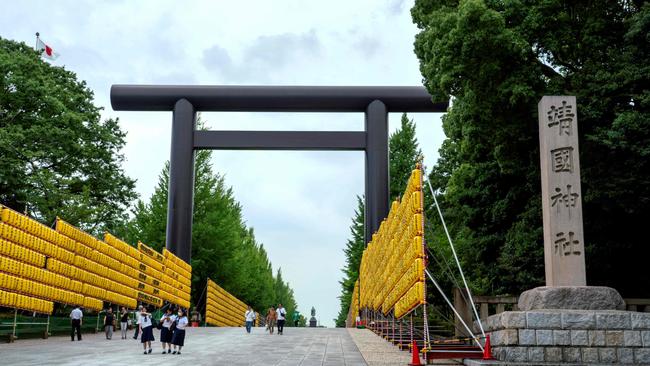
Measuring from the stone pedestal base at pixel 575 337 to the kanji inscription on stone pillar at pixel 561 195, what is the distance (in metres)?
0.84

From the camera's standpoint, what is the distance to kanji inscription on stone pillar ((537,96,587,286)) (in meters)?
10.4

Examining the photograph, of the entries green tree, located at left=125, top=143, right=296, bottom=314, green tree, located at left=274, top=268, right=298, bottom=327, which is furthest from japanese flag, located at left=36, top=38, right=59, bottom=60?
green tree, located at left=274, top=268, right=298, bottom=327

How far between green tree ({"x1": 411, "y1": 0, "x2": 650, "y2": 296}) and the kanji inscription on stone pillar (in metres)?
2.01

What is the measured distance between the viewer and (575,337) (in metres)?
9.54

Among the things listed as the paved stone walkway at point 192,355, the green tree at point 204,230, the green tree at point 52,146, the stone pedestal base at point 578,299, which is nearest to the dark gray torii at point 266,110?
the green tree at point 52,146

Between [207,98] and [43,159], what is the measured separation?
296 inches

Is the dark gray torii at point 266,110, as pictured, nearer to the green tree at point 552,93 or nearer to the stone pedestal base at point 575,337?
the green tree at point 552,93

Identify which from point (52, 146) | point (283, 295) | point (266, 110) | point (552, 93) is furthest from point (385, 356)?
point (283, 295)

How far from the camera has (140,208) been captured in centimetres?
3631

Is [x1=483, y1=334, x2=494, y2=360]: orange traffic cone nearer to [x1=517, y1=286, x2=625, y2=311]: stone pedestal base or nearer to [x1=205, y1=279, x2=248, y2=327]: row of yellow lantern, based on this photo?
[x1=517, y1=286, x2=625, y2=311]: stone pedestal base

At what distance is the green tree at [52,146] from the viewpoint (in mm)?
27094

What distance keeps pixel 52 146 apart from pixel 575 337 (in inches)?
961

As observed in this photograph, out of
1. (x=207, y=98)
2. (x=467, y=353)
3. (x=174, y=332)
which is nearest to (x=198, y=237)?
(x=207, y=98)

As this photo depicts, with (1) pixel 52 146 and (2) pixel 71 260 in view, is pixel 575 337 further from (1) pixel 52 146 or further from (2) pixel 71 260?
(1) pixel 52 146
